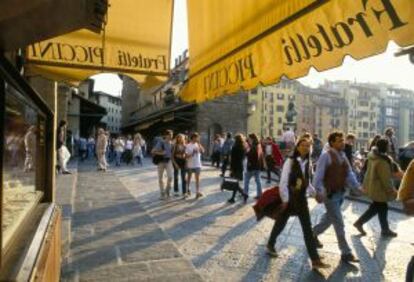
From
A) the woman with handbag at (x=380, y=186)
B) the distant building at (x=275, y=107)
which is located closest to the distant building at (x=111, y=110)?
the distant building at (x=275, y=107)

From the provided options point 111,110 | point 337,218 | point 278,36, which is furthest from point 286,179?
point 111,110

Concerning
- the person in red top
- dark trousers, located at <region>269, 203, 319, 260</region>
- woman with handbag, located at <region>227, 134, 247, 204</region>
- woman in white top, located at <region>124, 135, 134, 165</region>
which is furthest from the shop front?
woman in white top, located at <region>124, 135, 134, 165</region>

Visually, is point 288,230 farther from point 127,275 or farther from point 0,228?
point 0,228

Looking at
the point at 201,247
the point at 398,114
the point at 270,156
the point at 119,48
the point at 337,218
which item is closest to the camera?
the point at 119,48

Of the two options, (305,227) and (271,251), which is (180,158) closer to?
(271,251)

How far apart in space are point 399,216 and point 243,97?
37.7m

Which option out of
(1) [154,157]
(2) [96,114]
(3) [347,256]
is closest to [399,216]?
(3) [347,256]

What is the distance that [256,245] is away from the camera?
676cm

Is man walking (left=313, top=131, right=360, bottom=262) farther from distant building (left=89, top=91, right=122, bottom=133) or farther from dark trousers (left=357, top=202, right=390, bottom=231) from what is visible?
distant building (left=89, top=91, right=122, bottom=133)

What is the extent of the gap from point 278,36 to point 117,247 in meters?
4.07

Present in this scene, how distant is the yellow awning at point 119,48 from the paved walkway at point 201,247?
191 cm

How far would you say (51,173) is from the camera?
4184 millimetres

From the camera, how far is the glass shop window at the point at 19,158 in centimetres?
209

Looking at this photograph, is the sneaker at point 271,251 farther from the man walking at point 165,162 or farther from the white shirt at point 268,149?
the white shirt at point 268,149
